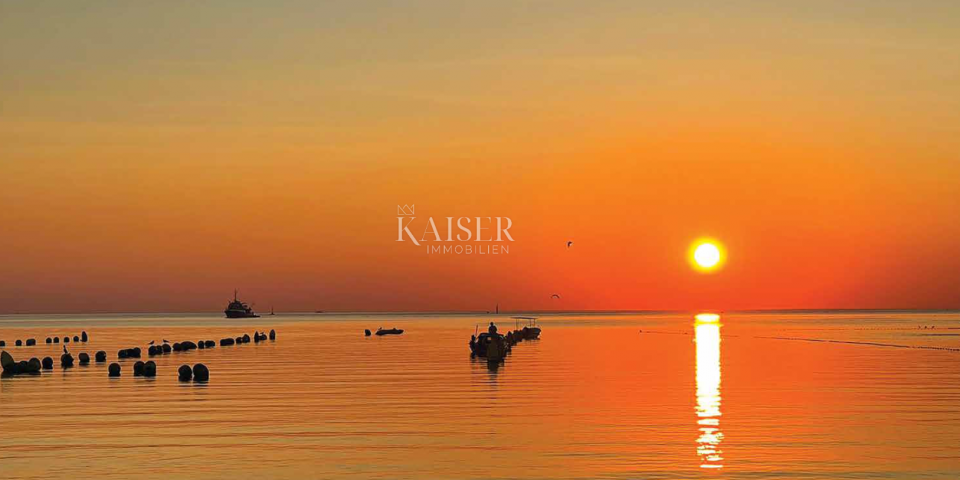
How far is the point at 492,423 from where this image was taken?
3547 cm

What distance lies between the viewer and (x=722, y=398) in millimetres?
44062

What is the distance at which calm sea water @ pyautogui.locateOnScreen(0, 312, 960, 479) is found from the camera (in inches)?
1043

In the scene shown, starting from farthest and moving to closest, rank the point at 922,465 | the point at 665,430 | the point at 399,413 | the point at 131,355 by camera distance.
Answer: the point at 131,355, the point at 399,413, the point at 665,430, the point at 922,465

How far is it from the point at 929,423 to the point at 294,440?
21580mm

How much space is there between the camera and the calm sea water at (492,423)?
86.9 feet

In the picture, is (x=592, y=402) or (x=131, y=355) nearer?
(x=592, y=402)

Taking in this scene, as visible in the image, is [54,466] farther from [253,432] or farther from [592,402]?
[592,402]

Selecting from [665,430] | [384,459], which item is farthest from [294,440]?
[665,430]

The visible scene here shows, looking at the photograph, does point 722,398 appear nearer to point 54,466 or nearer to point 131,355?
point 54,466

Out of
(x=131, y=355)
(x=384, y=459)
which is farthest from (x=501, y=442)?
(x=131, y=355)

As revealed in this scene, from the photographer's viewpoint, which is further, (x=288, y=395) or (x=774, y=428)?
(x=288, y=395)

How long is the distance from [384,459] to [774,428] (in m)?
13.8

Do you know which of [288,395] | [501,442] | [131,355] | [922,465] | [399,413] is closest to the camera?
[922,465]

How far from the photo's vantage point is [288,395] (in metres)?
46.5
